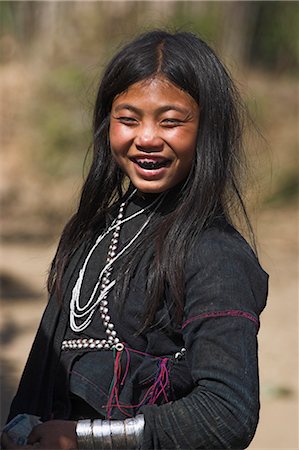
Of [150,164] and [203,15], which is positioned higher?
[150,164]

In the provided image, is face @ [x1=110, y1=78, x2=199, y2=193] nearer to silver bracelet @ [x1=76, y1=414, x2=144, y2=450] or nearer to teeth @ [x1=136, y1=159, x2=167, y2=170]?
teeth @ [x1=136, y1=159, x2=167, y2=170]

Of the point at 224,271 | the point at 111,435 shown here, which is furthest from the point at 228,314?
the point at 111,435

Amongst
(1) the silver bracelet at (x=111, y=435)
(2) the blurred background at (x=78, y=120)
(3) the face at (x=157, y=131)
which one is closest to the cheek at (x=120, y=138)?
(3) the face at (x=157, y=131)

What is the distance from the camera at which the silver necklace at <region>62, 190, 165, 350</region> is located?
2.15 m

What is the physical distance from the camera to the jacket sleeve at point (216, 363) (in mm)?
1923

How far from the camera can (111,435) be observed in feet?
6.50

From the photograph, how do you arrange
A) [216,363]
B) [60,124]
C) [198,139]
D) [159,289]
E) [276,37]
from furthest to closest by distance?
[276,37]
[60,124]
[198,139]
[159,289]
[216,363]

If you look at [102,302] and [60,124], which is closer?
[102,302]

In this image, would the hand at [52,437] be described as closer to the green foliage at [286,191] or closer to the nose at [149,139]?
the nose at [149,139]

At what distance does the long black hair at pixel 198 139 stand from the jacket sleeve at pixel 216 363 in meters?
0.06

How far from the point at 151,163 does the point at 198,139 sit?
0.12m

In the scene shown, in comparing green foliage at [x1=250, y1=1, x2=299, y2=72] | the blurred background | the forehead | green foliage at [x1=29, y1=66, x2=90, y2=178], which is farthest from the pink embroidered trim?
green foliage at [x1=250, y1=1, x2=299, y2=72]

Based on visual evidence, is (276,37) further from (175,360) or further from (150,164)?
(175,360)

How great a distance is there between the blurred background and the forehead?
4.37m
